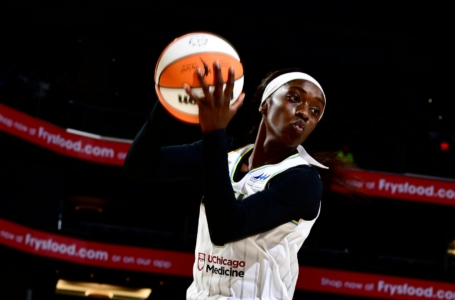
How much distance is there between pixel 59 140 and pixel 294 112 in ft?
31.3

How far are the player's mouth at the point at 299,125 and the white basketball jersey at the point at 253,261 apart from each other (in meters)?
0.11

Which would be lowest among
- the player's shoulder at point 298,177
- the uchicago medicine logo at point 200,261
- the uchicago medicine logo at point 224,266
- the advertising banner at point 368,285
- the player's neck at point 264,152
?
the uchicago medicine logo at point 224,266

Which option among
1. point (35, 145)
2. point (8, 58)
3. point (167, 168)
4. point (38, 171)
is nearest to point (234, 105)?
point (167, 168)

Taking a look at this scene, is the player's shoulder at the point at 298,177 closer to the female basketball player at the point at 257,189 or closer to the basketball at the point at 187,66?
the female basketball player at the point at 257,189

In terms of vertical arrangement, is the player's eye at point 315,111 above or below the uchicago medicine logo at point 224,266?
above

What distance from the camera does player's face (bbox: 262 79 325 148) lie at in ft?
7.30

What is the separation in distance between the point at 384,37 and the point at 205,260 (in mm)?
14870

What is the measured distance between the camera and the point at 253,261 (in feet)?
7.10

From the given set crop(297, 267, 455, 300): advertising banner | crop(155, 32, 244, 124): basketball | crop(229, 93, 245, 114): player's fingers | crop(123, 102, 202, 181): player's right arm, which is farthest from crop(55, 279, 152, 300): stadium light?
crop(229, 93, 245, 114): player's fingers

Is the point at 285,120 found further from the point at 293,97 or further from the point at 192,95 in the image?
the point at 192,95

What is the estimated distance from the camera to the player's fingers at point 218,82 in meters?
1.81

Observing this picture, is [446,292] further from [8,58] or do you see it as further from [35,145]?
[8,58]

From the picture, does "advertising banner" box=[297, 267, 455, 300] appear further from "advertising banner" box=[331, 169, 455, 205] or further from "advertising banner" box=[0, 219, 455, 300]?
"advertising banner" box=[331, 169, 455, 205]

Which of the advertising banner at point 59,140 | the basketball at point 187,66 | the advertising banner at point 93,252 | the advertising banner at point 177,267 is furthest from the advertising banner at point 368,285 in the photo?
the basketball at point 187,66
